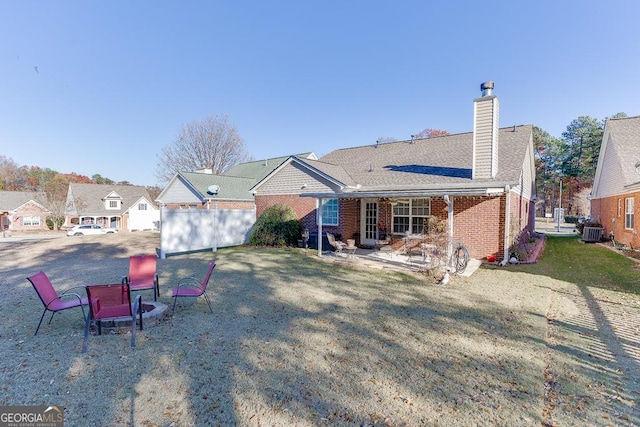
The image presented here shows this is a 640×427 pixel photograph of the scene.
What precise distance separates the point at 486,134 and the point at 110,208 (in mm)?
47253

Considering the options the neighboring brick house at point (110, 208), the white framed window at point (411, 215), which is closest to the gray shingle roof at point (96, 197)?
the neighboring brick house at point (110, 208)

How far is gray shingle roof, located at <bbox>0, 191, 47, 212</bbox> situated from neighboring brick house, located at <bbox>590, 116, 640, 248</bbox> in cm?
5781

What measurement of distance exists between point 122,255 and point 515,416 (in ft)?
51.6

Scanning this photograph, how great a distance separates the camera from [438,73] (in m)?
19.4

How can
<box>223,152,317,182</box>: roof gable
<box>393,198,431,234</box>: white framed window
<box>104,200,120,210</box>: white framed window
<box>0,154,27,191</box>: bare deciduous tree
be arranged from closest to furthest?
<box>393,198,431,234</box>: white framed window
<box>223,152,317,182</box>: roof gable
<box>104,200,120,210</box>: white framed window
<box>0,154,27,191</box>: bare deciduous tree

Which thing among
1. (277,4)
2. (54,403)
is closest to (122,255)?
(54,403)

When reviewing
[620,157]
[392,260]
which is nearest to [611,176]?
[620,157]

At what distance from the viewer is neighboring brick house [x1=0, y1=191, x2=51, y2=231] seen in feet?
126

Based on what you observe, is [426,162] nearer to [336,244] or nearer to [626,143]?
[336,244]

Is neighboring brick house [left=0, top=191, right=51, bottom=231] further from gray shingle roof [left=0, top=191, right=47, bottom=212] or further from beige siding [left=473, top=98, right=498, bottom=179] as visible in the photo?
beige siding [left=473, top=98, right=498, bottom=179]

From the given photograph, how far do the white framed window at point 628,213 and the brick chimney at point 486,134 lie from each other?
26.1 feet

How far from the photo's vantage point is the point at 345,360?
4039 millimetres

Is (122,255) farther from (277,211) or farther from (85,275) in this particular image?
(277,211)

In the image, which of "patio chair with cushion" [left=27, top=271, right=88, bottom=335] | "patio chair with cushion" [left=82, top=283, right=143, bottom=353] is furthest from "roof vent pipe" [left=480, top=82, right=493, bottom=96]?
"patio chair with cushion" [left=27, top=271, right=88, bottom=335]
